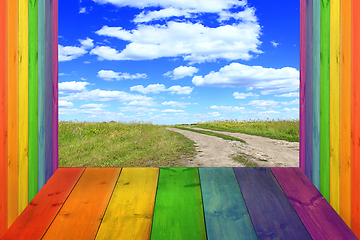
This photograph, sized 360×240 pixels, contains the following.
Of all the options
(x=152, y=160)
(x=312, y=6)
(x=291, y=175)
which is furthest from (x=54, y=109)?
(x=312, y=6)

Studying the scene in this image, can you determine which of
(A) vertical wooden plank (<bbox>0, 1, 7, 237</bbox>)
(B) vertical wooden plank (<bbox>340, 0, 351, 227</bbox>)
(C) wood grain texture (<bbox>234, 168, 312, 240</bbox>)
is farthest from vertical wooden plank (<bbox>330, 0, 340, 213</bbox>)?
(A) vertical wooden plank (<bbox>0, 1, 7, 237</bbox>)

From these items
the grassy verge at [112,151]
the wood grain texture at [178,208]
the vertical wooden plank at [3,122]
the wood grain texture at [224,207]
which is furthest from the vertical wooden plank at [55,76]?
the grassy verge at [112,151]

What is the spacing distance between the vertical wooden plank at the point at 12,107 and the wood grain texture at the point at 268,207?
5.23 ft

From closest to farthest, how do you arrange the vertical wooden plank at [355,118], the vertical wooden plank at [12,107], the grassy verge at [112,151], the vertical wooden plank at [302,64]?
the vertical wooden plank at [355,118], the vertical wooden plank at [12,107], the vertical wooden plank at [302,64], the grassy verge at [112,151]

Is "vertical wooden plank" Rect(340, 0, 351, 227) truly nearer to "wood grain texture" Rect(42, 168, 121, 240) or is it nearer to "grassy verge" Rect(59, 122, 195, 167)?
"wood grain texture" Rect(42, 168, 121, 240)

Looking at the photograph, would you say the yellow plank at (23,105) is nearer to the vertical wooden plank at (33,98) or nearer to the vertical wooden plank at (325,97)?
the vertical wooden plank at (33,98)

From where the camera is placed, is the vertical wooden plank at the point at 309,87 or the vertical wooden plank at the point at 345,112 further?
the vertical wooden plank at the point at 309,87

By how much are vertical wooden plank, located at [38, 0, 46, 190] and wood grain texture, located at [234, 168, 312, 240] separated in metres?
1.72

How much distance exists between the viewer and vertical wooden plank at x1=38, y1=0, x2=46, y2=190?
69.3 inches

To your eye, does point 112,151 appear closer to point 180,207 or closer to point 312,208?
point 180,207

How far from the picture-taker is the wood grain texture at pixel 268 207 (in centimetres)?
130

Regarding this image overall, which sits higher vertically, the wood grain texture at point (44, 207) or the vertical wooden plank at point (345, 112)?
the vertical wooden plank at point (345, 112)

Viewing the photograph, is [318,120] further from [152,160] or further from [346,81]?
[152,160]

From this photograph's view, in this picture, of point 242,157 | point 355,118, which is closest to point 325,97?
point 355,118
